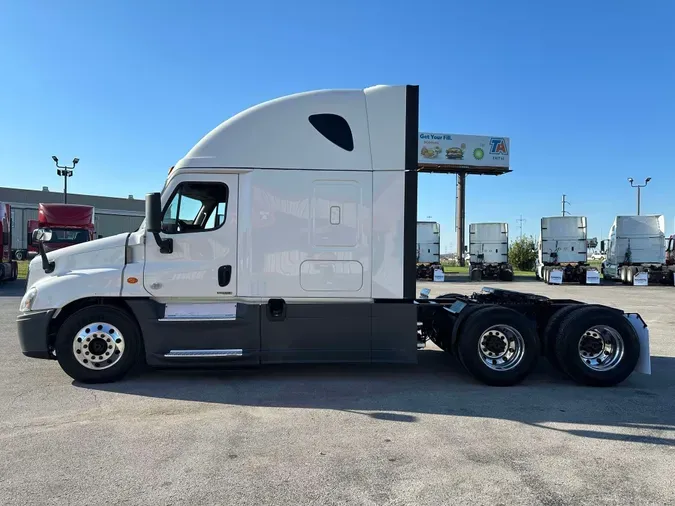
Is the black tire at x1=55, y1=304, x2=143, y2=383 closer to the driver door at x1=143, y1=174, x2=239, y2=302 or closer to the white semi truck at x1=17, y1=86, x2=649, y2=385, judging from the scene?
the white semi truck at x1=17, y1=86, x2=649, y2=385

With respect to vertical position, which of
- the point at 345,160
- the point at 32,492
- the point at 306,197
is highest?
the point at 345,160

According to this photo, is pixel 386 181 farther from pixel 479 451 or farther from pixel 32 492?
pixel 32 492

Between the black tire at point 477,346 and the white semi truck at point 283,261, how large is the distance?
2cm

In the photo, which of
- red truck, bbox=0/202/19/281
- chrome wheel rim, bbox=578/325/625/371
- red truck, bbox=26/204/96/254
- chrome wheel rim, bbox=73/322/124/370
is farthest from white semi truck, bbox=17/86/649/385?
red truck, bbox=0/202/19/281

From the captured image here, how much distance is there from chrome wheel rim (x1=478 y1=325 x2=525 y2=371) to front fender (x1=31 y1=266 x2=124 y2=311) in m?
4.70

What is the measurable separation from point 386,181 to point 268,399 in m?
3.00

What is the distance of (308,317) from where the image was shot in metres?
5.96

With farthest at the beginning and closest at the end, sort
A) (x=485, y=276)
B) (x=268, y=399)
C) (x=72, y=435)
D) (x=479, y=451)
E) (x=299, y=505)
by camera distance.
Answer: (x=485, y=276) → (x=268, y=399) → (x=72, y=435) → (x=479, y=451) → (x=299, y=505)

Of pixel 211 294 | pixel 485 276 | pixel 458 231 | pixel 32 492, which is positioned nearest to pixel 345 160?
pixel 211 294

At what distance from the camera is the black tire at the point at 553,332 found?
6215 millimetres

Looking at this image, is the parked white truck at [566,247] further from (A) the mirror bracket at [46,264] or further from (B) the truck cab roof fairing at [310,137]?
(A) the mirror bracket at [46,264]

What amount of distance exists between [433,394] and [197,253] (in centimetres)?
340

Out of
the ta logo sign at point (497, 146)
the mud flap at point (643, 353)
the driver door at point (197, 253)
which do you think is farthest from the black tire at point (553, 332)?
the ta logo sign at point (497, 146)

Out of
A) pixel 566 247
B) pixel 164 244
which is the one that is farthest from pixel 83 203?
pixel 164 244
